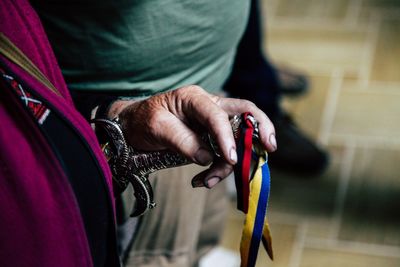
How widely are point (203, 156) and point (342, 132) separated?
1465 mm

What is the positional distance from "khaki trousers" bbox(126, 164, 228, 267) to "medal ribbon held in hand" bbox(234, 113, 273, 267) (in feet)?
1.04

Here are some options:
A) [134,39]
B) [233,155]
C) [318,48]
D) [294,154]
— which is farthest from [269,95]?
[233,155]

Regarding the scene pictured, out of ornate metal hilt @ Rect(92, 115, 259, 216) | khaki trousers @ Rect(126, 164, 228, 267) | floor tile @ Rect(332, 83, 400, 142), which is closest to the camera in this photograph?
ornate metal hilt @ Rect(92, 115, 259, 216)

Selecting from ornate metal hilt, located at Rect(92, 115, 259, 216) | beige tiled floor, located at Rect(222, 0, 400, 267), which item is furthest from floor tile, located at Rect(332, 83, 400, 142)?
ornate metal hilt, located at Rect(92, 115, 259, 216)

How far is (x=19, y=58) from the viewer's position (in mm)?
851

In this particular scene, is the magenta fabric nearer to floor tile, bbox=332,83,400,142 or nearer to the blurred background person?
the blurred background person

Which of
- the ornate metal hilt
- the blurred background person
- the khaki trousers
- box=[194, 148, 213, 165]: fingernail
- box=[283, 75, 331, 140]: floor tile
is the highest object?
box=[194, 148, 213, 165]: fingernail

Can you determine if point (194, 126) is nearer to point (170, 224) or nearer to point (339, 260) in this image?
point (170, 224)

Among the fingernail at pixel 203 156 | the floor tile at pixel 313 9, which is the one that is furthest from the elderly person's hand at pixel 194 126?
the floor tile at pixel 313 9

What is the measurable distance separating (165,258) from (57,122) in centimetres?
49

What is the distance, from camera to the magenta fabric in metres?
0.80

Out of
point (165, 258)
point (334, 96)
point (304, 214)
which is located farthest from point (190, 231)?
point (334, 96)

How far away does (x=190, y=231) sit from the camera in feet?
4.28

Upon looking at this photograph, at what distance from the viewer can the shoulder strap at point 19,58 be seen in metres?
0.84
